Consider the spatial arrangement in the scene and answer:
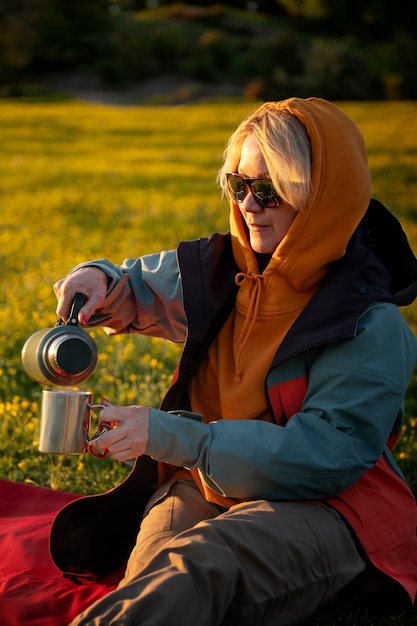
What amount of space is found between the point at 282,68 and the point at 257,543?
136ft

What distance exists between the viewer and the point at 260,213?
11.0 feet

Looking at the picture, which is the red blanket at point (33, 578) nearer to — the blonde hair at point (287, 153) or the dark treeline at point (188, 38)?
the blonde hair at point (287, 153)

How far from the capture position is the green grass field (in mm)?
5176

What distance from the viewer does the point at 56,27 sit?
171 ft

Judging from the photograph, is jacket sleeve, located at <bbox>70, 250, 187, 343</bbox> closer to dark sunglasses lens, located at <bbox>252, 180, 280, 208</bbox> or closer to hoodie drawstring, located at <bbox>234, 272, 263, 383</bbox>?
hoodie drawstring, located at <bbox>234, 272, 263, 383</bbox>

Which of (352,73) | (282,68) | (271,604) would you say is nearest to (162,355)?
(271,604)

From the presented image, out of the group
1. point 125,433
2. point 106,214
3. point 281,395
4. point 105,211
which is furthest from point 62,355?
point 105,211

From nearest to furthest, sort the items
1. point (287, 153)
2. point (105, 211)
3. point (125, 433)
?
point (125, 433) < point (287, 153) < point (105, 211)

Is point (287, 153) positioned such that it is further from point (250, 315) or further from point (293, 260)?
point (250, 315)

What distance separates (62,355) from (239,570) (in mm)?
960

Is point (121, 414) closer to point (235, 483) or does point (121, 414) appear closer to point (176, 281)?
point (235, 483)

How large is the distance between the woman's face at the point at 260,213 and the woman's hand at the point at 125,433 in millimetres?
808

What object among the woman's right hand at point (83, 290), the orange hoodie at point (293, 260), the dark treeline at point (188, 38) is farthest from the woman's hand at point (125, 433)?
the dark treeline at point (188, 38)

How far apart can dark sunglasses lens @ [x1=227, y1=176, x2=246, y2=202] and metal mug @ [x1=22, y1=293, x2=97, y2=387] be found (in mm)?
724
